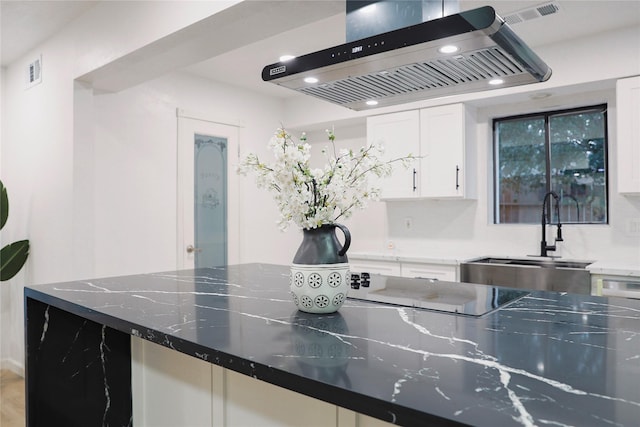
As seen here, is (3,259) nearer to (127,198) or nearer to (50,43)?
(127,198)

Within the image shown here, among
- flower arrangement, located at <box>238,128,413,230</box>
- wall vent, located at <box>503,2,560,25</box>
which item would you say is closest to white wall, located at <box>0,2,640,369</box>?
wall vent, located at <box>503,2,560,25</box>

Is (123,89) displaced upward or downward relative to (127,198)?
upward

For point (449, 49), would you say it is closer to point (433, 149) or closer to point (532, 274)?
point (532, 274)

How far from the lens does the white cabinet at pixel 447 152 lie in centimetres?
377

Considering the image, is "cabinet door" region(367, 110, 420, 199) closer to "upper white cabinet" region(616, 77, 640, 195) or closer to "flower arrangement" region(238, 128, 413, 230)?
"upper white cabinet" region(616, 77, 640, 195)

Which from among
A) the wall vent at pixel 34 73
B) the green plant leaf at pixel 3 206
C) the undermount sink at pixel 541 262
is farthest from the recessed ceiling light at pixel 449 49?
the green plant leaf at pixel 3 206

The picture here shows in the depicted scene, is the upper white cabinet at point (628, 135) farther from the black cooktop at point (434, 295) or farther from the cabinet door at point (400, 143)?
the black cooktop at point (434, 295)

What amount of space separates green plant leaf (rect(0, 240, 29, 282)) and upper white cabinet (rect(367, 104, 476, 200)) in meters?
2.93

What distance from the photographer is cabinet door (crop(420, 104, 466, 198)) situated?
148 inches

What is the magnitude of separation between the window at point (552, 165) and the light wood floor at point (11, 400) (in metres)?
3.85

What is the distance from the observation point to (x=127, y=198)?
388cm

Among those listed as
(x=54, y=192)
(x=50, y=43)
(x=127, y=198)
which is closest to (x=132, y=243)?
(x=127, y=198)

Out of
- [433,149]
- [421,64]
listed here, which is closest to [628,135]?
[433,149]

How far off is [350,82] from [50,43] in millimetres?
2792
